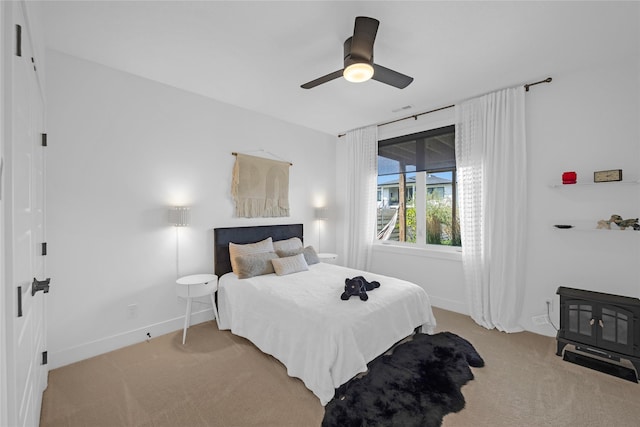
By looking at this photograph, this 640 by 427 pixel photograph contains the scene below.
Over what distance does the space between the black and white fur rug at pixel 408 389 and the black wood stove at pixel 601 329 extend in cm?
89

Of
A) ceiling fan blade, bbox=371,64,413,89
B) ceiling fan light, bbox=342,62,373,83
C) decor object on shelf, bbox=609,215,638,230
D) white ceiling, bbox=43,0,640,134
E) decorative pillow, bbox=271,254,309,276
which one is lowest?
decorative pillow, bbox=271,254,309,276

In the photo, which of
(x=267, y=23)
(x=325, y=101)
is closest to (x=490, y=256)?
(x=325, y=101)

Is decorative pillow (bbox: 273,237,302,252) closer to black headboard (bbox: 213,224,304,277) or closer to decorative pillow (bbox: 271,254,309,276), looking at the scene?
black headboard (bbox: 213,224,304,277)

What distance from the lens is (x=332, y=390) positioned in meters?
1.95

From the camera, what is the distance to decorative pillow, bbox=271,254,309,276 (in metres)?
3.28

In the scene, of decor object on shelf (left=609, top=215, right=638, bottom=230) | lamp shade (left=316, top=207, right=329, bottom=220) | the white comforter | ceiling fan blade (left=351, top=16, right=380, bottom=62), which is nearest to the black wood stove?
decor object on shelf (left=609, top=215, right=638, bottom=230)

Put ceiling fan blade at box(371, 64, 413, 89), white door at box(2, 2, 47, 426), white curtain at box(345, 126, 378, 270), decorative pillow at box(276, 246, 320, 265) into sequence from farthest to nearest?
white curtain at box(345, 126, 378, 270) → decorative pillow at box(276, 246, 320, 265) → ceiling fan blade at box(371, 64, 413, 89) → white door at box(2, 2, 47, 426)

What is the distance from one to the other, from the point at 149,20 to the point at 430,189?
145 inches

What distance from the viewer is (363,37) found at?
1.94 meters

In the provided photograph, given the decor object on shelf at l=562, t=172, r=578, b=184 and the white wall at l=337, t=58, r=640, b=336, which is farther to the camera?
the decor object on shelf at l=562, t=172, r=578, b=184

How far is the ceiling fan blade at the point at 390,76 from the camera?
217cm

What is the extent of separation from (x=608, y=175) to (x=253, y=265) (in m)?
3.63

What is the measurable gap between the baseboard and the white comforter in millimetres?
477

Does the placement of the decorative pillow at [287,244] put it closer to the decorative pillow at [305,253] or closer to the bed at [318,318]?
the decorative pillow at [305,253]
